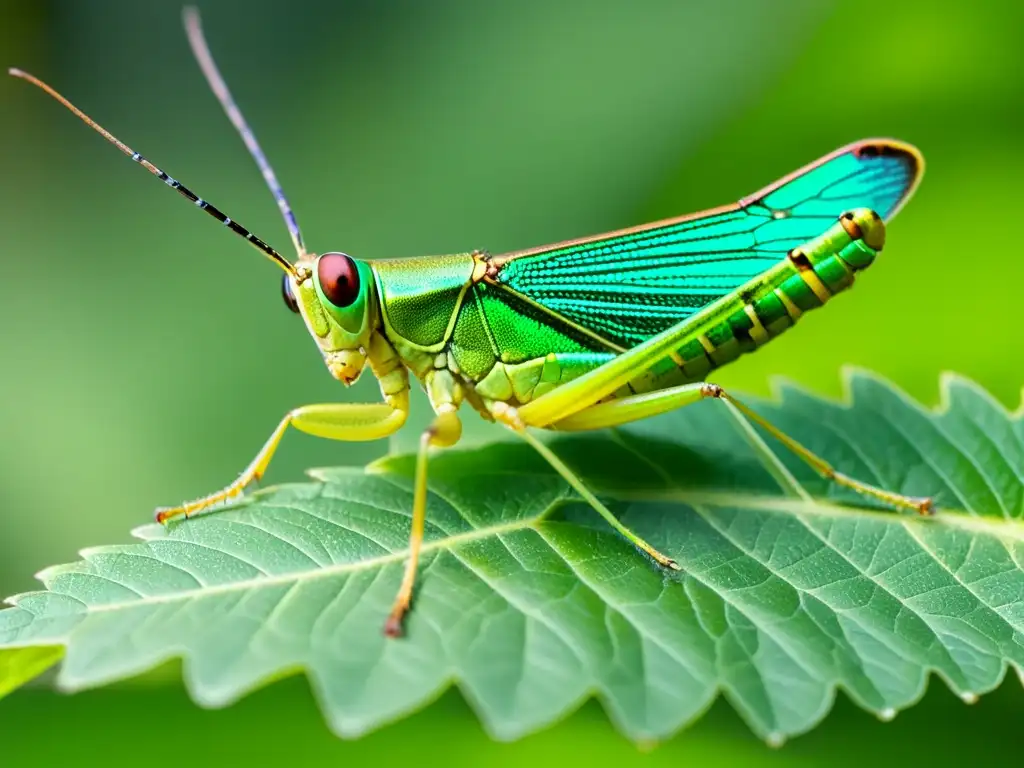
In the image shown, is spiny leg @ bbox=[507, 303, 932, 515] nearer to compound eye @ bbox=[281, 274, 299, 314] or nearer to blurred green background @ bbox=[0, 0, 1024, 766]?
compound eye @ bbox=[281, 274, 299, 314]

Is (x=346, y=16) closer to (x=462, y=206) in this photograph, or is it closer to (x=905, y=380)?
(x=462, y=206)

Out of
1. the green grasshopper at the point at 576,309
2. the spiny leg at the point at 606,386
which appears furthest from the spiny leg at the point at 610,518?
the green grasshopper at the point at 576,309

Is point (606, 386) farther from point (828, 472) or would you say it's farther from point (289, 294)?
point (289, 294)

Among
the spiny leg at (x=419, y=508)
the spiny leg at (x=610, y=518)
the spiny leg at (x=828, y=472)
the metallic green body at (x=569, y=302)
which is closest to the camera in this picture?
the spiny leg at (x=419, y=508)

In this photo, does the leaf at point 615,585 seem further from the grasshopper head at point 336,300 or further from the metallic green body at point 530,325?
the grasshopper head at point 336,300

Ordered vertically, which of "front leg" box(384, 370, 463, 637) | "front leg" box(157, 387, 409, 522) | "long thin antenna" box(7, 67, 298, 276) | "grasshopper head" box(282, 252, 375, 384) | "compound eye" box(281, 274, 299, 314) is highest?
"long thin antenna" box(7, 67, 298, 276)

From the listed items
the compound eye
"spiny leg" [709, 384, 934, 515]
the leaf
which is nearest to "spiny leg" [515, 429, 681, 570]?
the leaf
